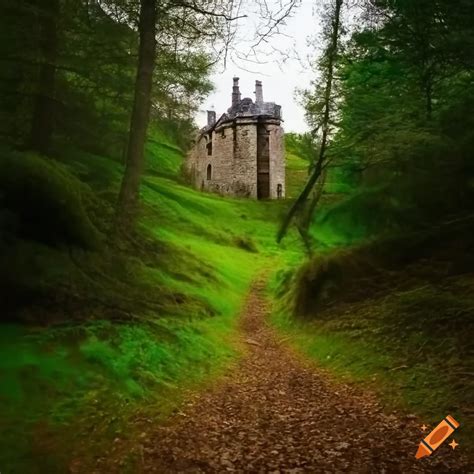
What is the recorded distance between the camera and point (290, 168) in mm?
59562

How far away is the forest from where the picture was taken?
15.5 feet

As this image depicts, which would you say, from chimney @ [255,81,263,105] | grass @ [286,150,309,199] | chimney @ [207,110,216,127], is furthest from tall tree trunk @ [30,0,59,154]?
chimney @ [207,110,216,127]

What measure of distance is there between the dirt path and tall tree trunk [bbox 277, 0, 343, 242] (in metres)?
3.79

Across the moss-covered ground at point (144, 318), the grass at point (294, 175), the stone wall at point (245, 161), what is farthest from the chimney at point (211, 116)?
the moss-covered ground at point (144, 318)

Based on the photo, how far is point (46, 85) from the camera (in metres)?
9.06

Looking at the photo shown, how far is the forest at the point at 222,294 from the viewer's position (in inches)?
186

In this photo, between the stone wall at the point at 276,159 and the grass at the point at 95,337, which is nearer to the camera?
the grass at the point at 95,337

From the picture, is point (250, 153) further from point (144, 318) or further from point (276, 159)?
point (144, 318)

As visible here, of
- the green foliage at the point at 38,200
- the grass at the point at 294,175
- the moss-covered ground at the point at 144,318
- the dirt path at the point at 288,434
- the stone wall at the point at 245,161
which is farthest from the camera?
the grass at the point at 294,175

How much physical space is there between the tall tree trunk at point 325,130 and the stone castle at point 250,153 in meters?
32.3

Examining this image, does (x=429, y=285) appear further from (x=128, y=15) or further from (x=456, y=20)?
(x=128, y=15)

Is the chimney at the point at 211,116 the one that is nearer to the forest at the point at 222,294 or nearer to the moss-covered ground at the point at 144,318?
the forest at the point at 222,294

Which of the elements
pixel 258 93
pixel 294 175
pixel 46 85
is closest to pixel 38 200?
pixel 46 85

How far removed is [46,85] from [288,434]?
25.2ft
